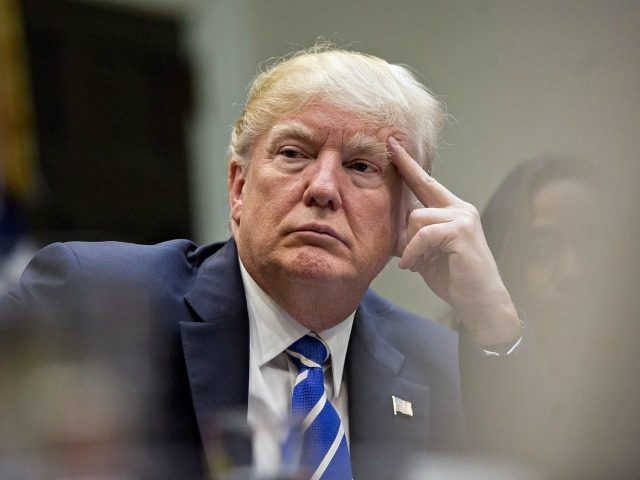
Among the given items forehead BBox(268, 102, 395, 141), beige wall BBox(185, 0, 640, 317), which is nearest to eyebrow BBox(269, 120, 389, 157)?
forehead BBox(268, 102, 395, 141)

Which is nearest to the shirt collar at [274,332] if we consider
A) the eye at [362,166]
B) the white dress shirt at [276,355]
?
the white dress shirt at [276,355]

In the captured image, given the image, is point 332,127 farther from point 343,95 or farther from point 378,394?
point 378,394

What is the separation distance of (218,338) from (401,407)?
411mm

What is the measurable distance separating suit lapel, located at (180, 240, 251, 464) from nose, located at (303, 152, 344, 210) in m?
0.26

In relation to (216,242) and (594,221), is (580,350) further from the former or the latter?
(216,242)

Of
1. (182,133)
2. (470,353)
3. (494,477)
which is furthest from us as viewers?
(470,353)

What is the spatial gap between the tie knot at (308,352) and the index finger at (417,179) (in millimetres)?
375

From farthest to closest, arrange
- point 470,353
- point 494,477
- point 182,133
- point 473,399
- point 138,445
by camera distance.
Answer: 1. point 470,353
2. point 473,399
3. point 182,133
4. point 494,477
5. point 138,445

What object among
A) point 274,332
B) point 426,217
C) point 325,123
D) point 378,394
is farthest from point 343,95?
point 378,394

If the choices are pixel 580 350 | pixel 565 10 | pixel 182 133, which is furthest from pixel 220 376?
pixel 565 10

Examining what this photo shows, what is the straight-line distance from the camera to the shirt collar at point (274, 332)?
6.12 feet

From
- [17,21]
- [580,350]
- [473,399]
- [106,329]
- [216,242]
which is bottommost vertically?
[473,399]

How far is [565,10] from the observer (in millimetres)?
1670

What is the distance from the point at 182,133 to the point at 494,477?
70 cm
